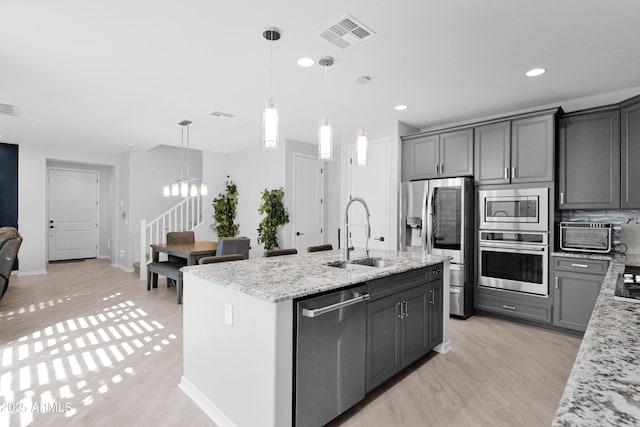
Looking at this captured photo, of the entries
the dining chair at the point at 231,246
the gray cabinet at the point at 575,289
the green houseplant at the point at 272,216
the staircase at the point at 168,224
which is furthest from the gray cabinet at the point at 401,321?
the staircase at the point at 168,224

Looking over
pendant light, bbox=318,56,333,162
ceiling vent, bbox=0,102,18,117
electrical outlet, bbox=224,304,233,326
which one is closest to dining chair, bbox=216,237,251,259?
pendant light, bbox=318,56,333,162

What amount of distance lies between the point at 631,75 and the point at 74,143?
8232 millimetres

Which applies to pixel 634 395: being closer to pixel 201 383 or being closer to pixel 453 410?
pixel 453 410

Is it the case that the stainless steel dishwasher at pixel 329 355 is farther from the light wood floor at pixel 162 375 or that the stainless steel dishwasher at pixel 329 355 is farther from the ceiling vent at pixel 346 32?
the ceiling vent at pixel 346 32

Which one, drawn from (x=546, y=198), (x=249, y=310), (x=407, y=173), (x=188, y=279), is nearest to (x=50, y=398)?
(x=188, y=279)

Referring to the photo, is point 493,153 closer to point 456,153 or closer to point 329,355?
point 456,153

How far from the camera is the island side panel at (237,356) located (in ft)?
5.53

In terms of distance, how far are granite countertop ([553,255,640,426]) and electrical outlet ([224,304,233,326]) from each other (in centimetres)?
159

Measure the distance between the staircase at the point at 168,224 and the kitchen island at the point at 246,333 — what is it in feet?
15.1

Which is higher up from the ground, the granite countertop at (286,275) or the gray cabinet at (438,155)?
the gray cabinet at (438,155)

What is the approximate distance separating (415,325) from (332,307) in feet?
3.64

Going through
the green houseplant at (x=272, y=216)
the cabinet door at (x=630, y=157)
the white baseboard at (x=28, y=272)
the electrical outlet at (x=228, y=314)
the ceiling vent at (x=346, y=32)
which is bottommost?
the white baseboard at (x=28, y=272)

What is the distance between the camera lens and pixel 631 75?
3164mm

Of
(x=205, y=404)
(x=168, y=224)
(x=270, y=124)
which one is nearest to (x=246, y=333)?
(x=205, y=404)
